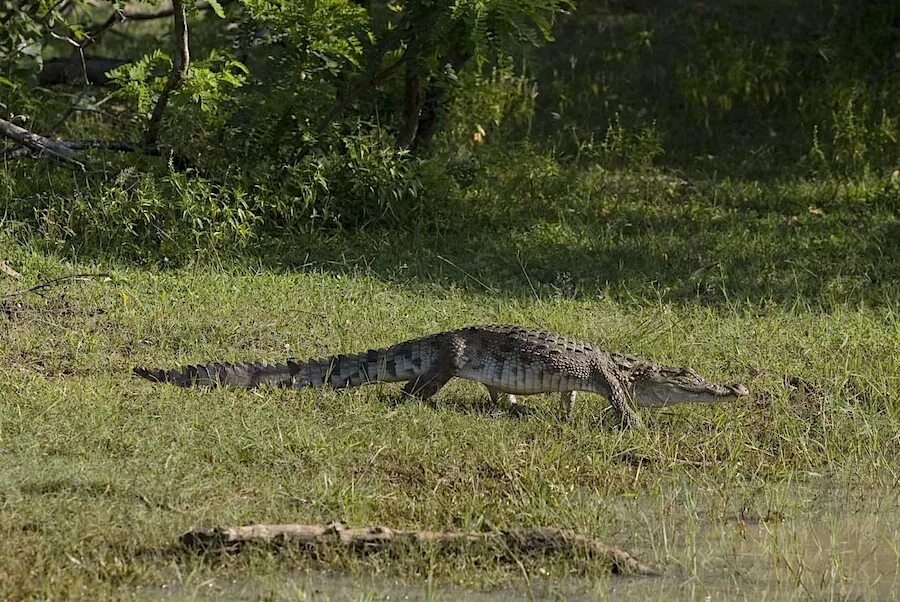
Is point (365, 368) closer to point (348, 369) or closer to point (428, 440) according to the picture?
point (348, 369)

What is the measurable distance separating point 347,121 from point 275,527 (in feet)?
17.1

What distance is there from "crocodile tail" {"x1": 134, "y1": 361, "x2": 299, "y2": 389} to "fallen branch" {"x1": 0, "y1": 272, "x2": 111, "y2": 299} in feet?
4.85

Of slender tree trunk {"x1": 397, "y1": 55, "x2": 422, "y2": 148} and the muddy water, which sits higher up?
slender tree trunk {"x1": 397, "y1": 55, "x2": 422, "y2": 148}

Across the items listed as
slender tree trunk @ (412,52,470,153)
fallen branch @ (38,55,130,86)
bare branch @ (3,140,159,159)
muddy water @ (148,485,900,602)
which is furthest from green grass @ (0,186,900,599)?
fallen branch @ (38,55,130,86)

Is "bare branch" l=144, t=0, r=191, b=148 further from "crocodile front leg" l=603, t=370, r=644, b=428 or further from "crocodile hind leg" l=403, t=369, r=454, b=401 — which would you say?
"crocodile front leg" l=603, t=370, r=644, b=428

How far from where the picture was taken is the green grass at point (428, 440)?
4.77 m

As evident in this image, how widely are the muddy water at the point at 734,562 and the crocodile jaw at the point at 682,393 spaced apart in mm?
826

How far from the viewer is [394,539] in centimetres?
485

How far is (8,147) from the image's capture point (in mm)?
9328

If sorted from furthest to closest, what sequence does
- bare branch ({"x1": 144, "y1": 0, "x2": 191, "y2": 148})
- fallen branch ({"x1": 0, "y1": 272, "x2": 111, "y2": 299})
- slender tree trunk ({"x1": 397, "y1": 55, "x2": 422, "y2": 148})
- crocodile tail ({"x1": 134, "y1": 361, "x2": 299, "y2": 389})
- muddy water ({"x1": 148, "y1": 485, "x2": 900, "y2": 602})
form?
slender tree trunk ({"x1": 397, "y1": 55, "x2": 422, "y2": 148}) → bare branch ({"x1": 144, "y1": 0, "x2": 191, "y2": 148}) → fallen branch ({"x1": 0, "y1": 272, "x2": 111, "y2": 299}) → crocodile tail ({"x1": 134, "y1": 361, "x2": 299, "y2": 389}) → muddy water ({"x1": 148, "y1": 485, "x2": 900, "y2": 602})

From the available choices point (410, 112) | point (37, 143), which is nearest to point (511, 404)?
point (410, 112)

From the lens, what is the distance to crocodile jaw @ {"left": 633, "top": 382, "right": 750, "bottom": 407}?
6555 millimetres

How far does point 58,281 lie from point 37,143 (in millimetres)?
1770

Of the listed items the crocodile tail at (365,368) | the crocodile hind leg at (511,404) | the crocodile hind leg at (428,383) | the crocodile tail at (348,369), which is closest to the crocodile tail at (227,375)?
the crocodile tail at (348,369)
